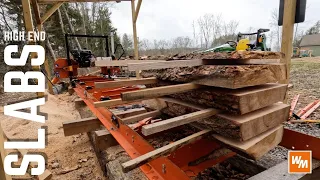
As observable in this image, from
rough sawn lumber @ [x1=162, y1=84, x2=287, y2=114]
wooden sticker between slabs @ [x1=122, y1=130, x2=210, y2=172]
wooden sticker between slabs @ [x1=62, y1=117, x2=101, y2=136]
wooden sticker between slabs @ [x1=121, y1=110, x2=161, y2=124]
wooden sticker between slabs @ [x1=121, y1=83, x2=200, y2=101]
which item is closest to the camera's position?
wooden sticker between slabs @ [x1=122, y1=130, x2=210, y2=172]

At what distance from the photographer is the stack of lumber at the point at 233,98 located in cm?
104

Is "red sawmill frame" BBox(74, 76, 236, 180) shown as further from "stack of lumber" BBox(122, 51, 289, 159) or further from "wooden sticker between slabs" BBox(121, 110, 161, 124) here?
"stack of lumber" BBox(122, 51, 289, 159)

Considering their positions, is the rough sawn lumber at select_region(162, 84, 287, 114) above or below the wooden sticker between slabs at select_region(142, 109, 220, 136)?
above

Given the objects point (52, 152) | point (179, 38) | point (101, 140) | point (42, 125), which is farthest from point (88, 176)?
point (179, 38)

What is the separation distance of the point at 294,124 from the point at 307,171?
2.02m

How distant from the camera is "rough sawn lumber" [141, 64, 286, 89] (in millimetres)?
1030

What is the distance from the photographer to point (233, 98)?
107 centimetres

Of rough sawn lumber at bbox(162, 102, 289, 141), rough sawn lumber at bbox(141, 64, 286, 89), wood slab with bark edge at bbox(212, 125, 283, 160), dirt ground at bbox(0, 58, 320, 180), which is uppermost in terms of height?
rough sawn lumber at bbox(141, 64, 286, 89)

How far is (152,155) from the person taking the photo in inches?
34.0

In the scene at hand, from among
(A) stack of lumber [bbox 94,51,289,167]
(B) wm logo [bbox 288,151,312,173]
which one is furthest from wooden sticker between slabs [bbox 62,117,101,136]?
(B) wm logo [bbox 288,151,312,173]

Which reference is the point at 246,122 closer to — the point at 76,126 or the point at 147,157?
the point at 147,157

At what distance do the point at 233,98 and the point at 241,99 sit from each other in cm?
4

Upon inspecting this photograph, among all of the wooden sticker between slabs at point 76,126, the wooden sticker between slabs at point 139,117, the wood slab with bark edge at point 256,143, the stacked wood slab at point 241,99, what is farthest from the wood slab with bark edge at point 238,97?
the wooden sticker between slabs at point 76,126

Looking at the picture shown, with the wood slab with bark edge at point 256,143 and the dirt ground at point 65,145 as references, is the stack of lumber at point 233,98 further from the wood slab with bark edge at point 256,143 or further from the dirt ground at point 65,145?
Answer: the dirt ground at point 65,145
